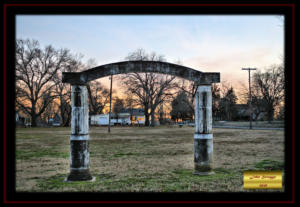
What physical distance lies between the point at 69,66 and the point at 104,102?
20.6 metres

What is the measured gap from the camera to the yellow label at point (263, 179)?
5.80 meters

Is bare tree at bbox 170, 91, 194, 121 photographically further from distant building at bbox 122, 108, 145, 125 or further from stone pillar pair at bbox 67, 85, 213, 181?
stone pillar pair at bbox 67, 85, 213, 181

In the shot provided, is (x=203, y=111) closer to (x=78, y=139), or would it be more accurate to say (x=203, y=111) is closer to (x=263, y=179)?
(x=263, y=179)

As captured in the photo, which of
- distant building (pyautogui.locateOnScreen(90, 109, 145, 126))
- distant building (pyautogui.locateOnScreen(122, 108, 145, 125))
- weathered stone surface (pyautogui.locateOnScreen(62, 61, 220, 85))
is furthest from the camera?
distant building (pyautogui.locateOnScreen(122, 108, 145, 125))

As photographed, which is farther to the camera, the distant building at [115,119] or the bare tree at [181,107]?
the distant building at [115,119]

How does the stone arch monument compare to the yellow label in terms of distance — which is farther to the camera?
the stone arch monument

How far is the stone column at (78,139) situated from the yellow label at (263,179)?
405 centimetres

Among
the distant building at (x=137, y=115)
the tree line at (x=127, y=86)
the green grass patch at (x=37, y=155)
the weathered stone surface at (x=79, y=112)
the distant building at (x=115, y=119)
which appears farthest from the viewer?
the distant building at (x=137, y=115)

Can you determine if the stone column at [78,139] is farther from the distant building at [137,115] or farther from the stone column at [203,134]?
the distant building at [137,115]

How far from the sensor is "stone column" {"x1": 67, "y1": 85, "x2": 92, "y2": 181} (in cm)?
725

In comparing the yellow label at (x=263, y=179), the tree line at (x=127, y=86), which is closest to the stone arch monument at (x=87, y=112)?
the yellow label at (x=263, y=179)

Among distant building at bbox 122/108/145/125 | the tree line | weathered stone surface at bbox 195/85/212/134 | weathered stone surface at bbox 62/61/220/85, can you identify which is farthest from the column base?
distant building at bbox 122/108/145/125
